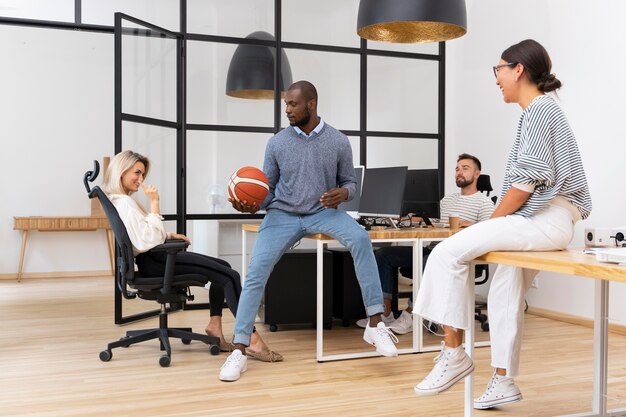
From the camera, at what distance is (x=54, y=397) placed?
3.22 m

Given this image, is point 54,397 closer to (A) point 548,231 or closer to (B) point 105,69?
(A) point 548,231

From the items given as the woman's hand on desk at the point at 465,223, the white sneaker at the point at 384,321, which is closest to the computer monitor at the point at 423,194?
the woman's hand on desk at the point at 465,223

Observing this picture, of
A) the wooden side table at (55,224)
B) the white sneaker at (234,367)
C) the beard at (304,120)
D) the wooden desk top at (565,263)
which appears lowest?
the white sneaker at (234,367)

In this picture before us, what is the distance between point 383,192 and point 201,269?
1324 millimetres

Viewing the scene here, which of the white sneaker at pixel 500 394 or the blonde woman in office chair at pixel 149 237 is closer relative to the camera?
the white sneaker at pixel 500 394

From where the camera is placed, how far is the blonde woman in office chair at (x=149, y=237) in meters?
3.84

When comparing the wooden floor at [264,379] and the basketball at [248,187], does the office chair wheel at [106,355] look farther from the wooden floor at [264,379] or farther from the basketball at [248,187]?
the basketball at [248,187]

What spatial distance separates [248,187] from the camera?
368 centimetres

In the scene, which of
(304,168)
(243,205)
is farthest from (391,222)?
(243,205)

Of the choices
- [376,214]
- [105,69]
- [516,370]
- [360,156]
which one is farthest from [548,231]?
[105,69]

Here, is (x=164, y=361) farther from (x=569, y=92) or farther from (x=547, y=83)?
(x=569, y=92)

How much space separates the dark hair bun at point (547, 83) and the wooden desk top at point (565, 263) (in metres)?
0.59

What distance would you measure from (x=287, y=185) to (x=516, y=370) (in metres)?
1.60

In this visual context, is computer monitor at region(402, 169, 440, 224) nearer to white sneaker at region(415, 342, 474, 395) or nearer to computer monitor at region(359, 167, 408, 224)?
computer monitor at region(359, 167, 408, 224)
